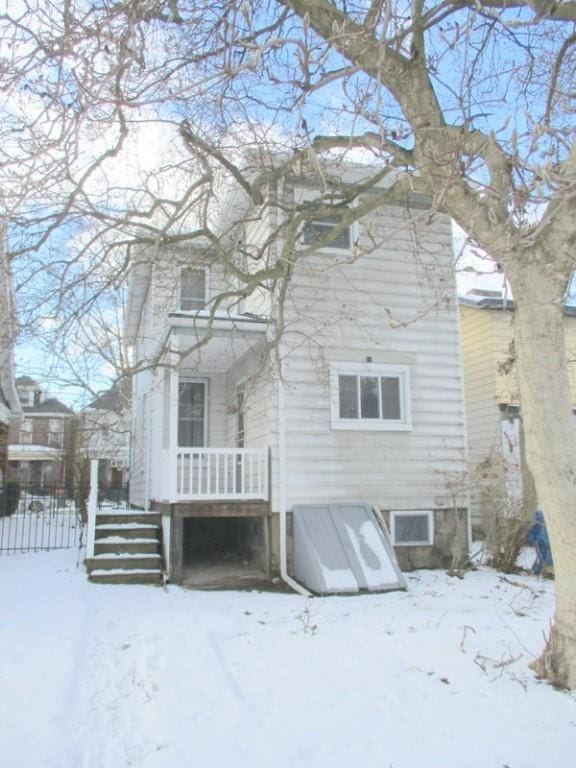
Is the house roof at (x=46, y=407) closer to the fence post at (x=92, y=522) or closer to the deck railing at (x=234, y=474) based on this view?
the fence post at (x=92, y=522)

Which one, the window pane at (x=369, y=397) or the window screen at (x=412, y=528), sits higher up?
the window pane at (x=369, y=397)

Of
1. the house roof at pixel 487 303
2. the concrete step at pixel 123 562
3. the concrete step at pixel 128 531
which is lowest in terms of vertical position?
the concrete step at pixel 123 562

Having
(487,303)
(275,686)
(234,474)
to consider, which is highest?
(487,303)

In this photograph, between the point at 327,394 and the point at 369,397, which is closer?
the point at 327,394

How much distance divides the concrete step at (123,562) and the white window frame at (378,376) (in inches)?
137

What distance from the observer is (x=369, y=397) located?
1049cm

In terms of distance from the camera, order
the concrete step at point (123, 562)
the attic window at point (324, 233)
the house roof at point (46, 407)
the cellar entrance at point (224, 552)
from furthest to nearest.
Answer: the house roof at point (46, 407) < the attic window at point (324, 233) < the cellar entrance at point (224, 552) < the concrete step at point (123, 562)

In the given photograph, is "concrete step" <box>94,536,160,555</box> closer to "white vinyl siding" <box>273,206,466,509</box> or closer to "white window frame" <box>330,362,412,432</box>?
"white vinyl siding" <box>273,206,466,509</box>

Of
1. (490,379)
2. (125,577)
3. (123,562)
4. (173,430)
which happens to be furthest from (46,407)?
(125,577)

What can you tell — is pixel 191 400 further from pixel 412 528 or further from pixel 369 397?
pixel 412 528

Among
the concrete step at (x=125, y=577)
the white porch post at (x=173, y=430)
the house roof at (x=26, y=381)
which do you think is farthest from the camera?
the house roof at (x=26, y=381)

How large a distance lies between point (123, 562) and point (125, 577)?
0.33m

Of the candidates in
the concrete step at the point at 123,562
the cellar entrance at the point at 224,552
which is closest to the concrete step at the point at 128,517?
the cellar entrance at the point at 224,552

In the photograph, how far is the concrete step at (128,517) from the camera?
34.8 ft
